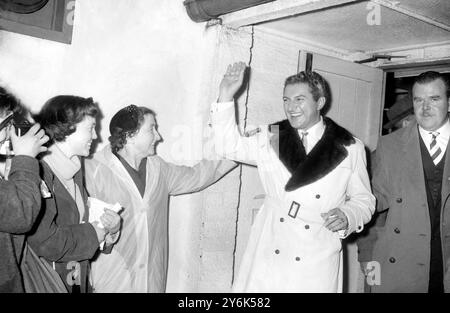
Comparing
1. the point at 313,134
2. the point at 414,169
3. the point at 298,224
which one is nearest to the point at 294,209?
the point at 298,224

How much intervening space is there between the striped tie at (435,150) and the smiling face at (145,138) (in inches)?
87.1

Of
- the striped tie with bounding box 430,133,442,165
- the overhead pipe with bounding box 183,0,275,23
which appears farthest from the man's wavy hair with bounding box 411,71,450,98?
the overhead pipe with bounding box 183,0,275,23

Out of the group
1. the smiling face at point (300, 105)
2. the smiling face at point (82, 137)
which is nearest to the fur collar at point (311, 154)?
the smiling face at point (300, 105)

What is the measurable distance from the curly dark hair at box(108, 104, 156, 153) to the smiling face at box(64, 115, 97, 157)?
350mm

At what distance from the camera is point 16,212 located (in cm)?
171

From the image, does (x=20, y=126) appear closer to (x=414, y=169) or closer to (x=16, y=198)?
(x=16, y=198)

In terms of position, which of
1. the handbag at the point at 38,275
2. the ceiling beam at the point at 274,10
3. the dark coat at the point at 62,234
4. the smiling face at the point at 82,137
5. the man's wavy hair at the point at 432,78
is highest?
the ceiling beam at the point at 274,10

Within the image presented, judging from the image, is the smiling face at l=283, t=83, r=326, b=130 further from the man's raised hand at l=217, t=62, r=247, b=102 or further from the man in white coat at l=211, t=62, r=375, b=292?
the man's raised hand at l=217, t=62, r=247, b=102

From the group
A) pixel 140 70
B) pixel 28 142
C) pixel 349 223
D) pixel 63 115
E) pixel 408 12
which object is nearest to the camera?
pixel 28 142

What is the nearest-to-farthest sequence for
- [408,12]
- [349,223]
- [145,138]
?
[349,223] → [145,138] → [408,12]

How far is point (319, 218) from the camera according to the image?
2.64m

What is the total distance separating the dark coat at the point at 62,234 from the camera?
2.07 m

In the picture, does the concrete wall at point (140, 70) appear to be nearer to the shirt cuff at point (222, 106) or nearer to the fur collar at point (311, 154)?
the shirt cuff at point (222, 106)

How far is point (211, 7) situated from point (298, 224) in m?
1.94
